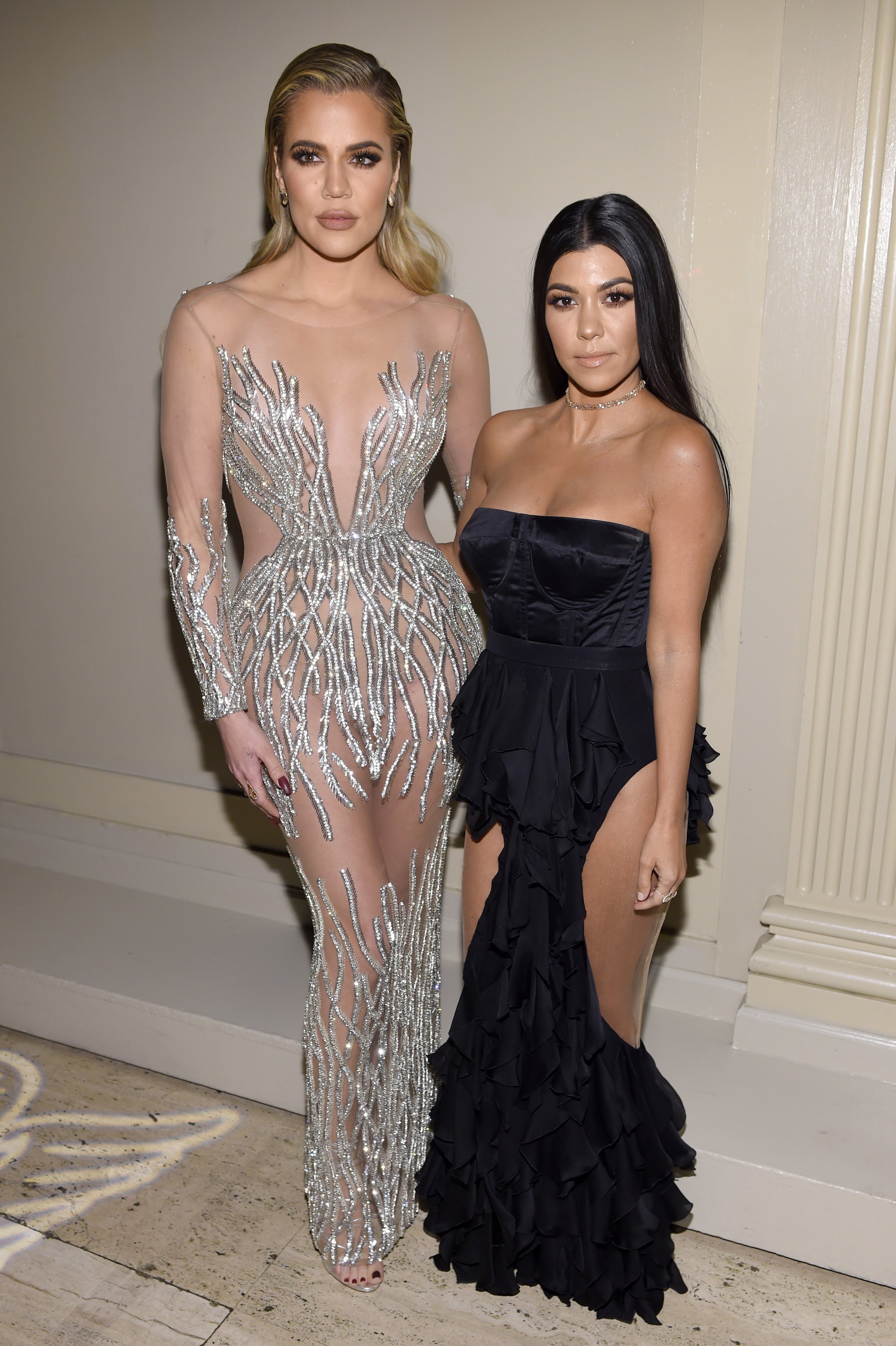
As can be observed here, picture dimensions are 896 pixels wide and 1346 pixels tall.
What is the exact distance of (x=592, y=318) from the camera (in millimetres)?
1832

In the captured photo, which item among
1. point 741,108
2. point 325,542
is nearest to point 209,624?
point 325,542

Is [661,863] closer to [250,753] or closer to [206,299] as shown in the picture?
[250,753]

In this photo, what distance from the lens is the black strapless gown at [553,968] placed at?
1903mm

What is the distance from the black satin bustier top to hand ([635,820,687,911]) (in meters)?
0.33

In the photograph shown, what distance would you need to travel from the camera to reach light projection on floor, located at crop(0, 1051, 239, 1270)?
241 cm

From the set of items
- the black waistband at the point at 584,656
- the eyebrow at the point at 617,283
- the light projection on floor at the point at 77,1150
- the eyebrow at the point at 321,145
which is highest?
the eyebrow at the point at 321,145

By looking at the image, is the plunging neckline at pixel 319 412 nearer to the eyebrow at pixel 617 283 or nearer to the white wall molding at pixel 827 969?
the eyebrow at pixel 617 283

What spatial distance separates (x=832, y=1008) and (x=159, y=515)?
227 centimetres

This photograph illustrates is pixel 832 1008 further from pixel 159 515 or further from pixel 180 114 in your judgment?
pixel 180 114

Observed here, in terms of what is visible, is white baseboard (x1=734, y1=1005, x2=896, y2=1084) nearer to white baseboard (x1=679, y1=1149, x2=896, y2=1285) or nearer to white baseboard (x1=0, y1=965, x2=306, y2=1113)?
white baseboard (x1=679, y1=1149, x2=896, y2=1285)

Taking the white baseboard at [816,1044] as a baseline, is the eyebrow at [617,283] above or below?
above

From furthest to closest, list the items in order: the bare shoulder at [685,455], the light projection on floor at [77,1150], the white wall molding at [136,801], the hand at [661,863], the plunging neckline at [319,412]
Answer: the white wall molding at [136,801], the light projection on floor at [77,1150], the plunging neckline at [319,412], the hand at [661,863], the bare shoulder at [685,455]

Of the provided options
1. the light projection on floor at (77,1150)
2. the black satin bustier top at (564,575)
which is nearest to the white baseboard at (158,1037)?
the light projection on floor at (77,1150)

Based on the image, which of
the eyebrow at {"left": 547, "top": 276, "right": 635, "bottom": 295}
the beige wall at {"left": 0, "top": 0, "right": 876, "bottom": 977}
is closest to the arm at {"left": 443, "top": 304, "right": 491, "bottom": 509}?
the eyebrow at {"left": 547, "top": 276, "right": 635, "bottom": 295}
